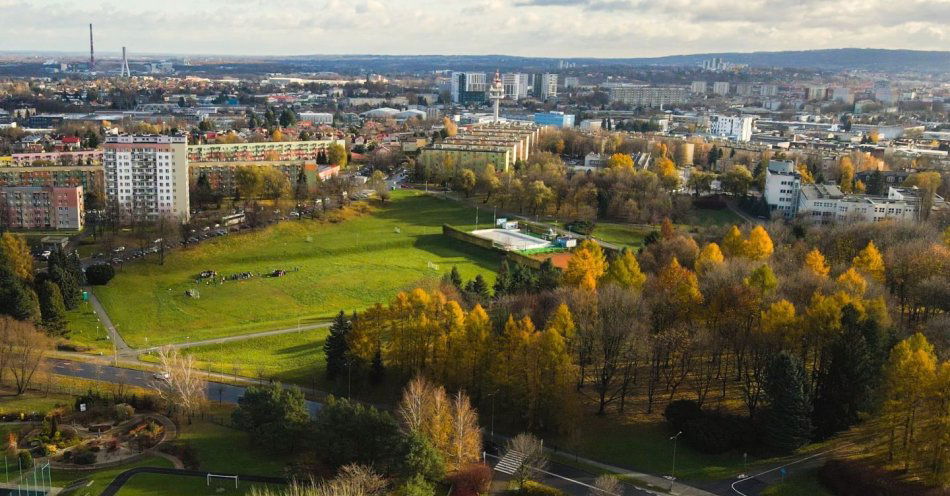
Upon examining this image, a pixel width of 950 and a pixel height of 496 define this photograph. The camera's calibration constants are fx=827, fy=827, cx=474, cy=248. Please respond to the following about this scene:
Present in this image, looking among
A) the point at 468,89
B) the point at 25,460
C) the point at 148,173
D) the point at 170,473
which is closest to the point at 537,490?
the point at 170,473

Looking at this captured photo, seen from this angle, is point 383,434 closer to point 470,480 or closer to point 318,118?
point 470,480

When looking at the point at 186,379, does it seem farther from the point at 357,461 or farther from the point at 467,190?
the point at 467,190

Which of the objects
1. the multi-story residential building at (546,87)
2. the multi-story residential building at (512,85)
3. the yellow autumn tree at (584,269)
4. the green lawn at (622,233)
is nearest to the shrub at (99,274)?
the yellow autumn tree at (584,269)

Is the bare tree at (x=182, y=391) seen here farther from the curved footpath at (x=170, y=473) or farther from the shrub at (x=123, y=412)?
the curved footpath at (x=170, y=473)

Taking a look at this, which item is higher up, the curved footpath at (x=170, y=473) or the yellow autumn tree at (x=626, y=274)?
the yellow autumn tree at (x=626, y=274)

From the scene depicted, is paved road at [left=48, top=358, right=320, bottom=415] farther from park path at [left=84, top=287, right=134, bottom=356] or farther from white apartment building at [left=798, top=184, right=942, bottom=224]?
white apartment building at [left=798, top=184, right=942, bottom=224]

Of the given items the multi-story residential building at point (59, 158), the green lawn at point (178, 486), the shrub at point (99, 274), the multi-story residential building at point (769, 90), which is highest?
the multi-story residential building at point (769, 90)

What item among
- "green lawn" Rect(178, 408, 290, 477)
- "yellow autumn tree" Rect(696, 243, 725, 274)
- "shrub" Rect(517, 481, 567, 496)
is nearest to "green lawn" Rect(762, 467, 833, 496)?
"shrub" Rect(517, 481, 567, 496)

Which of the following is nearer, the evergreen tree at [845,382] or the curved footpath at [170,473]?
the curved footpath at [170,473]
